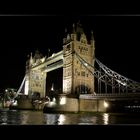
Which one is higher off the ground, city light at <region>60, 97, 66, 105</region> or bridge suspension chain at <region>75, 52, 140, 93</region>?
bridge suspension chain at <region>75, 52, 140, 93</region>

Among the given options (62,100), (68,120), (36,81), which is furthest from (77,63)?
(36,81)

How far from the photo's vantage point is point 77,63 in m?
36.7

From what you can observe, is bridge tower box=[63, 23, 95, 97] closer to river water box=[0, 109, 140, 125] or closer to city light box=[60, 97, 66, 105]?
city light box=[60, 97, 66, 105]

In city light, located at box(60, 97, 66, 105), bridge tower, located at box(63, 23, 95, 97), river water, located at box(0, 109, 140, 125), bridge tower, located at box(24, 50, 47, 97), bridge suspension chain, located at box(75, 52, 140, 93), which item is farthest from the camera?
bridge tower, located at box(24, 50, 47, 97)

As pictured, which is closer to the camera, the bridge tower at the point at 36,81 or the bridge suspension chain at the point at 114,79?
the bridge suspension chain at the point at 114,79

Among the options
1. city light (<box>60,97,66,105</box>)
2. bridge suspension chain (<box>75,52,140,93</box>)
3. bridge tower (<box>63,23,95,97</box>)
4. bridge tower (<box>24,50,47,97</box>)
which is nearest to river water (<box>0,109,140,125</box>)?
bridge suspension chain (<box>75,52,140,93</box>)

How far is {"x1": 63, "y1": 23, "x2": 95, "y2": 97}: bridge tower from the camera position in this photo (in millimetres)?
35500

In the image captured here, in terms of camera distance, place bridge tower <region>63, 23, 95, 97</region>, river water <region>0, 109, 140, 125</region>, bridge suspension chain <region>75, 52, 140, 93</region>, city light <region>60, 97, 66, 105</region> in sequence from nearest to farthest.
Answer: river water <region>0, 109, 140, 125</region>
bridge suspension chain <region>75, 52, 140, 93</region>
city light <region>60, 97, 66, 105</region>
bridge tower <region>63, 23, 95, 97</region>

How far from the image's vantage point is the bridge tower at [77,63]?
1398 inches

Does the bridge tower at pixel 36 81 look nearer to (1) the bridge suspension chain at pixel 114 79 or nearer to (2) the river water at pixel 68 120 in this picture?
(1) the bridge suspension chain at pixel 114 79

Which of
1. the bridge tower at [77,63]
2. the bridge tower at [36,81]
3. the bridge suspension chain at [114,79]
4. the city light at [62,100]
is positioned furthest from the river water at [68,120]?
the bridge tower at [36,81]

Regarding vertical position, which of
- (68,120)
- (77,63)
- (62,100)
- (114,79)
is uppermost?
(77,63)

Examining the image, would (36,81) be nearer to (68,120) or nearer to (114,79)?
(114,79)
